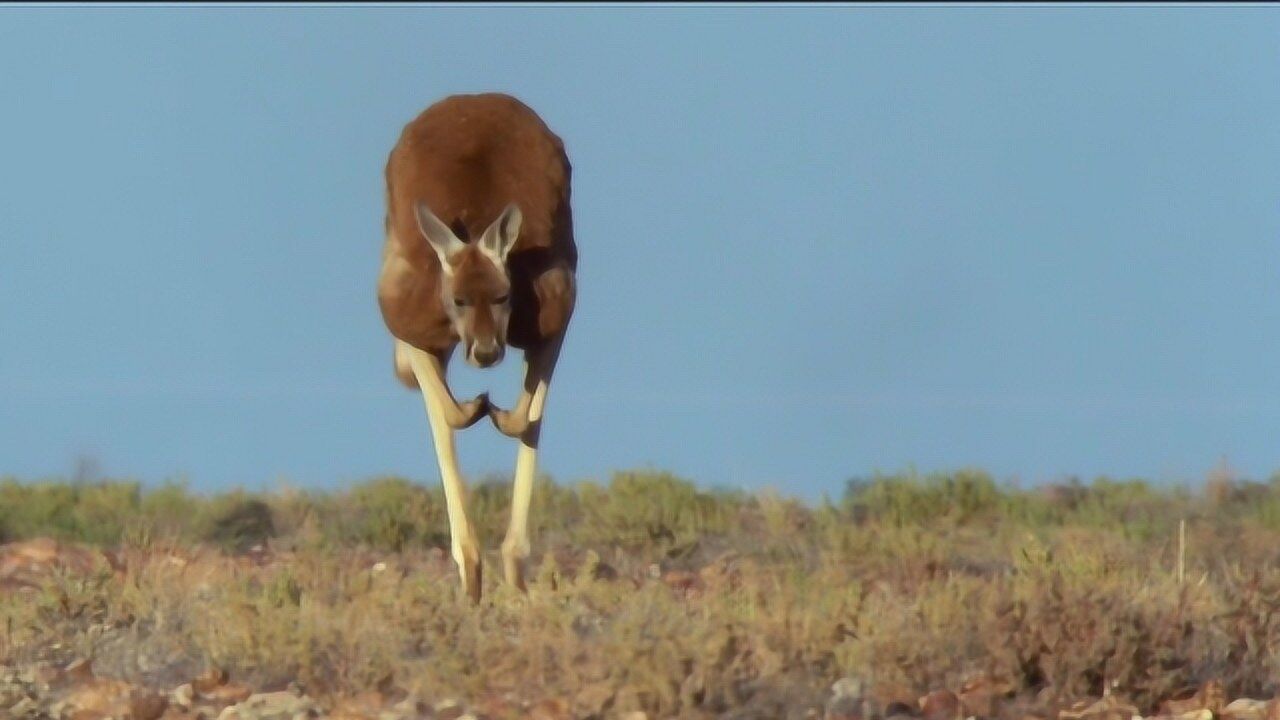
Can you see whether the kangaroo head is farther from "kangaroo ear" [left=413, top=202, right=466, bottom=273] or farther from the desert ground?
the desert ground

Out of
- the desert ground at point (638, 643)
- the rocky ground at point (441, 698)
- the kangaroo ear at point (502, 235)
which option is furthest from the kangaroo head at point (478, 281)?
the rocky ground at point (441, 698)

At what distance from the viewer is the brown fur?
35.1ft

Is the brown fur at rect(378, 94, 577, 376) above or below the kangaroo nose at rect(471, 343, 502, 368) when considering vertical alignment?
above

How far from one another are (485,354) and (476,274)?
35 centimetres

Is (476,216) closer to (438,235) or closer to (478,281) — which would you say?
(438,235)

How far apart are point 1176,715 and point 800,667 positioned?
1.22 metres

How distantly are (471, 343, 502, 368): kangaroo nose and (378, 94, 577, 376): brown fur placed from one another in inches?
14.9

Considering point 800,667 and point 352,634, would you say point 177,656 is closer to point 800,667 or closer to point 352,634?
point 352,634

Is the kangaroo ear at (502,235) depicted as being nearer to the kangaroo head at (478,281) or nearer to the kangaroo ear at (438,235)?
the kangaroo head at (478,281)

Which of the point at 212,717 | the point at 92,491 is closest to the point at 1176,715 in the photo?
the point at 212,717

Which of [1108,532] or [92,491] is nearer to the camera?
[1108,532]

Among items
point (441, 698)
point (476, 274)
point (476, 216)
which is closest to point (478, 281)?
point (476, 274)

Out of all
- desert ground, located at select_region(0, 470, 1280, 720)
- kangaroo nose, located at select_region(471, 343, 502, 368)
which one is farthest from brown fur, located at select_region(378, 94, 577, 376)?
desert ground, located at select_region(0, 470, 1280, 720)

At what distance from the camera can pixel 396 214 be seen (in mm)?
11148
